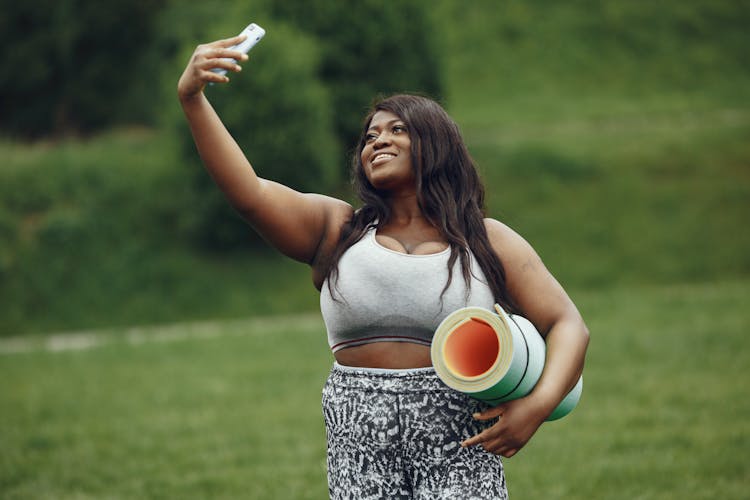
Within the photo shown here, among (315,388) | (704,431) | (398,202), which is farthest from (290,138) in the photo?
(398,202)

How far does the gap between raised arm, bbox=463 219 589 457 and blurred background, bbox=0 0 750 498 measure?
2.88 m

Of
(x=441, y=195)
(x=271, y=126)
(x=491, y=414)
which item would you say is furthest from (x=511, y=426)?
(x=271, y=126)

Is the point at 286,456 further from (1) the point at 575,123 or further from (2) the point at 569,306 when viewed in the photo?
(1) the point at 575,123

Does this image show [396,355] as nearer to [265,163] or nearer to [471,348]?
[471,348]

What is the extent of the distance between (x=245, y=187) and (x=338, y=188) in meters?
18.8

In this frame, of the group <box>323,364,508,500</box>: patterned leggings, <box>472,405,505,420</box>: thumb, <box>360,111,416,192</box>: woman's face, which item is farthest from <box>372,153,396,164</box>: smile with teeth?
<box>472,405,505,420</box>: thumb

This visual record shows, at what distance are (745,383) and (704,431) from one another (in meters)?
1.88

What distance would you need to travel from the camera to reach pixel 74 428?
7996 mm

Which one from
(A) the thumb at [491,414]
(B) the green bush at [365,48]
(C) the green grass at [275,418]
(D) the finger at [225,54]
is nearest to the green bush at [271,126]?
(B) the green bush at [365,48]

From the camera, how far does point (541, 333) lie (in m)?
3.07

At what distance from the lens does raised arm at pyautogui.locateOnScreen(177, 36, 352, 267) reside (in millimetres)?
2883

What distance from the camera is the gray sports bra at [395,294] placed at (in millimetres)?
2928

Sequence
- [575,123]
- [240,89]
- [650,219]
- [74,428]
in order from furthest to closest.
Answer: [575,123]
[650,219]
[240,89]
[74,428]

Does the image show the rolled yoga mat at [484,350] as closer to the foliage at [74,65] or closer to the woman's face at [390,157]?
the woman's face at [390,157]
